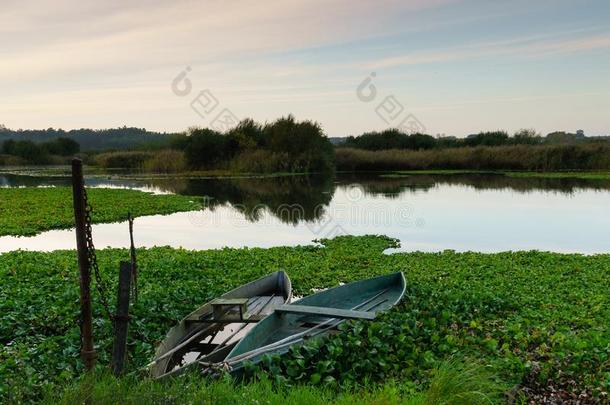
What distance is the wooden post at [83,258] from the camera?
19.0 feet

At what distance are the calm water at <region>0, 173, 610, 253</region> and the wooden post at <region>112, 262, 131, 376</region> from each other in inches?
507

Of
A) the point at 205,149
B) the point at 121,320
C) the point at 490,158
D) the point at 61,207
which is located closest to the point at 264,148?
the point at 205,149

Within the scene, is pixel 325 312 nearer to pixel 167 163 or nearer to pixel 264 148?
pixel 264 148

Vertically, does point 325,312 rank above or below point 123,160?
below

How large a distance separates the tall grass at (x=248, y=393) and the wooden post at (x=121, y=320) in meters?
0.23

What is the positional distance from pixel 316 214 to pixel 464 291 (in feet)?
53.9

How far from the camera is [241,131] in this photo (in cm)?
5694

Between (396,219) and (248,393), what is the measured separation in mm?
19904

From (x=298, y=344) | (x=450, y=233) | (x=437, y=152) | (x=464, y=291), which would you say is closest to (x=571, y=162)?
(x=437, y=152)

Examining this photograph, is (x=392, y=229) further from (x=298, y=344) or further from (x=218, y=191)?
(x=218, y=191)

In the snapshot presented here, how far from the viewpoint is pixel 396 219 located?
2462cm

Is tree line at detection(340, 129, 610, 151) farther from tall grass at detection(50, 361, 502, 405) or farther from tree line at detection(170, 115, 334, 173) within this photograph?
tall grass at detection(50, 361, 502, 405)

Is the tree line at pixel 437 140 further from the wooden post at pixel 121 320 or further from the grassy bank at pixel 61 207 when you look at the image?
the wooden post at pixel 121 320

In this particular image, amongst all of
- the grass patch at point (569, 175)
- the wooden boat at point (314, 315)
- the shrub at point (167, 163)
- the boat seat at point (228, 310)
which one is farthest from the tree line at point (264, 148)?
the boat seat at point (228, 310)
